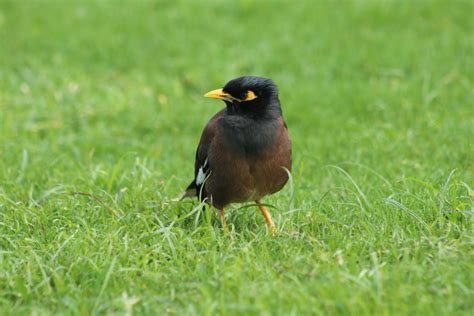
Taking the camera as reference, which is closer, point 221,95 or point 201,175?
point 221,95

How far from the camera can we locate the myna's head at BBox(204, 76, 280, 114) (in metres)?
5.21

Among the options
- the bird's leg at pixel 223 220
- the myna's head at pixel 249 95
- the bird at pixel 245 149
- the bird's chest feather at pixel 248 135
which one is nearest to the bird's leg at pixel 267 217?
the bird at pixel 245 149

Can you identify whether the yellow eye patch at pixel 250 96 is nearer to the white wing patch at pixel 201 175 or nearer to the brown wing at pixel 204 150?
the brown wing at pixel 204 150

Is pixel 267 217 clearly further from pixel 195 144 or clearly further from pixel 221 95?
pixel 195 144

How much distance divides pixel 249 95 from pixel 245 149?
0.38m

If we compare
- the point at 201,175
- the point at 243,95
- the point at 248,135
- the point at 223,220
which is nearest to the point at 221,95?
the point at 243,95

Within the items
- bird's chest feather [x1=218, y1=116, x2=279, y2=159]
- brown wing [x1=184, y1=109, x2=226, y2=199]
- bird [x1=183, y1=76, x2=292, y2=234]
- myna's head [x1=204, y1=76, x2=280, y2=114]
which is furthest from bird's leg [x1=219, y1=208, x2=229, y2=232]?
myna's head [x1=204, y1=76, x2=280, y2=114]

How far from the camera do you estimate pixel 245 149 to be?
5.07 metres

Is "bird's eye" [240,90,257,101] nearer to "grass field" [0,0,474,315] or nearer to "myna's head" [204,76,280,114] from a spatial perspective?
"myna's head" [204,76,280,114]

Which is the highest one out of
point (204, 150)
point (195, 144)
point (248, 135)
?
point (248, 135)

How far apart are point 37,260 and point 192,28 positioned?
24.2 feet

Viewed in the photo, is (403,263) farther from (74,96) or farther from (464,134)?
(74,96)

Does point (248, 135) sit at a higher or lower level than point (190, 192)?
higher

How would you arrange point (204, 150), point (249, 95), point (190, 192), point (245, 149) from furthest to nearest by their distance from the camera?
point (190, 192), point (204, 150), point (249, 95), point (245, 149)
